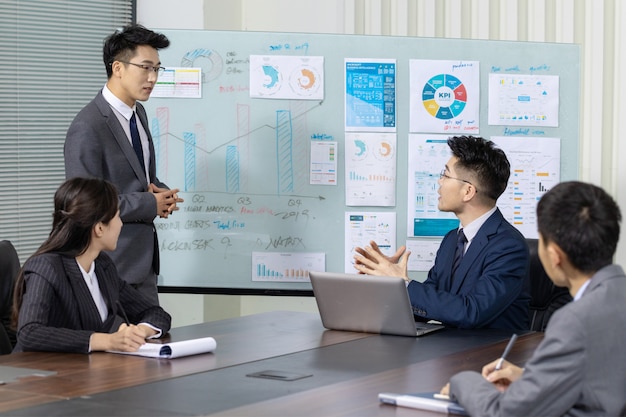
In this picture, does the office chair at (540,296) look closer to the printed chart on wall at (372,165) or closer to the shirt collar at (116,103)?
the printed chart on wall at (372,165)

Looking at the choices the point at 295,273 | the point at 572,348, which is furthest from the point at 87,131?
the point at 572,348

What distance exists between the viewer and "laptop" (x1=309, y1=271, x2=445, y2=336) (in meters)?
2.92

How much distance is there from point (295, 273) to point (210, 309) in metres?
1.17

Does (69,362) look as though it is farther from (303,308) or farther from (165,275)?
(303,308)

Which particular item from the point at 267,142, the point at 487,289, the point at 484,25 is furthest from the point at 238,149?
the point at 487,289

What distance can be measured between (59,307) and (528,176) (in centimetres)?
240

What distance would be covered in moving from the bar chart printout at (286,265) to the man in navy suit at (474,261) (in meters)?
1.07

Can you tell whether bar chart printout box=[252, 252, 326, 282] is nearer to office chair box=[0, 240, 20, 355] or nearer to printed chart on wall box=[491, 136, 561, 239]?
printed chart on wall box=[491, 136, 561, 239]

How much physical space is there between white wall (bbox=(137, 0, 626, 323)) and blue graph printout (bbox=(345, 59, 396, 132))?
73 centimetres

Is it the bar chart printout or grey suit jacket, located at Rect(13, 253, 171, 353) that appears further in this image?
the bar chart printout

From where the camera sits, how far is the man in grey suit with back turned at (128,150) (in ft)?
12.0

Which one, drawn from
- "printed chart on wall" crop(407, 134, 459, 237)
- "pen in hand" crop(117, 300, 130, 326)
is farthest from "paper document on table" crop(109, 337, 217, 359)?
"printed chart on wall" crop(407, 134, 459, 237)

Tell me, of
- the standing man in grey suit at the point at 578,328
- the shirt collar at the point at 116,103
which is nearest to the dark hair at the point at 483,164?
the shirt collar at the point at 116,103

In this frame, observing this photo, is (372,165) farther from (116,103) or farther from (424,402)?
(424,402)
